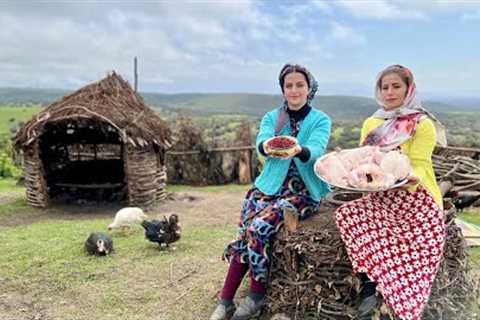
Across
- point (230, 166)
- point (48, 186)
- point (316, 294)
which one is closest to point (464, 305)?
point (316, 294)

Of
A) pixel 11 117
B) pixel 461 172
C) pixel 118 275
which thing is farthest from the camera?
pixel 11 117

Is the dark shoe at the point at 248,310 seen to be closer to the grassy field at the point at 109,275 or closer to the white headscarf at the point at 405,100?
the grassy field at the point at 109,275

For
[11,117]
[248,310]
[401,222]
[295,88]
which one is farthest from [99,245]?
[11,117]

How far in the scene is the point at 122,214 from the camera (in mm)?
7578

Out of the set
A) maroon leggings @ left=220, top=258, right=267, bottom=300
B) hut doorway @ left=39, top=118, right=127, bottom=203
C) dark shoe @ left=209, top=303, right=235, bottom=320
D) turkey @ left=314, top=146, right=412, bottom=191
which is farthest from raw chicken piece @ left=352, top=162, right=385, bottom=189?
hut doorway @ left=39, top=118, right=127, bottom=203

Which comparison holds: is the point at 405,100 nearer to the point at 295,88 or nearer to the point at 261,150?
the point at 295,88

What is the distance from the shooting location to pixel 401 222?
10.8 feet

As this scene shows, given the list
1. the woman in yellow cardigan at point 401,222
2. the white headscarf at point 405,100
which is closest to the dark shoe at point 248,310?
the woman in yellow cardigan at point 401,222

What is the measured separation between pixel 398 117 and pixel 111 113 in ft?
23.7

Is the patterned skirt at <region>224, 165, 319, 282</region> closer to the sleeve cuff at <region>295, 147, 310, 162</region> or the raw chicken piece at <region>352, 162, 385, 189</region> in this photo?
the sleeve cuff at <region>295, 147, 310, 162</region>

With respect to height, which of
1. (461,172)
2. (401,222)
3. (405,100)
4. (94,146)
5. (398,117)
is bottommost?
(94,146)

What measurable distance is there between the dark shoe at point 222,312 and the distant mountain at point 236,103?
72.0 feet

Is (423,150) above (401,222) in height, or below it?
above

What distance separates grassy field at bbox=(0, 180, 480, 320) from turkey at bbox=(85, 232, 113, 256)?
106 mm
